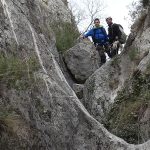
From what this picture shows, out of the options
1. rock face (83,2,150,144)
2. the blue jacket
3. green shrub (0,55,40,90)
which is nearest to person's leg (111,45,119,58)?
rock face (83,2,150,144)

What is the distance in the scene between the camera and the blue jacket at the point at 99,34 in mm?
18562

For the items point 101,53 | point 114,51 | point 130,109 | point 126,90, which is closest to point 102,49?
point 101,53

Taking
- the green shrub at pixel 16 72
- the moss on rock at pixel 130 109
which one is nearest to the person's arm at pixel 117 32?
the moss on rock at pixel 130 109

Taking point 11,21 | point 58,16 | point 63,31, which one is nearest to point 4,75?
point 11,21

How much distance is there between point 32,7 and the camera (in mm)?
18266

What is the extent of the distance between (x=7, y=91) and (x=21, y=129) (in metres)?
1.22

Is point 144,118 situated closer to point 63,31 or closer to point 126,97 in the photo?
point 126,97

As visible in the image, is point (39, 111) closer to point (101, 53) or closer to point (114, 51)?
point (114, 51)

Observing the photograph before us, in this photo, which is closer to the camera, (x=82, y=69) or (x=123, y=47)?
(x=123, y=47)

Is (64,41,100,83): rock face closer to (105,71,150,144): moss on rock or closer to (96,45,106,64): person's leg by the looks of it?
(96,45,106,64): person's leg

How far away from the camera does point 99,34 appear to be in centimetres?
1858

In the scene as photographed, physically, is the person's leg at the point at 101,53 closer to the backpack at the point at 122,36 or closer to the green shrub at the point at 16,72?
the backpack at the point at 122,36

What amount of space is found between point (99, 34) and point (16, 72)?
230 inches

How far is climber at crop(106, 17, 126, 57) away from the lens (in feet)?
60.1
